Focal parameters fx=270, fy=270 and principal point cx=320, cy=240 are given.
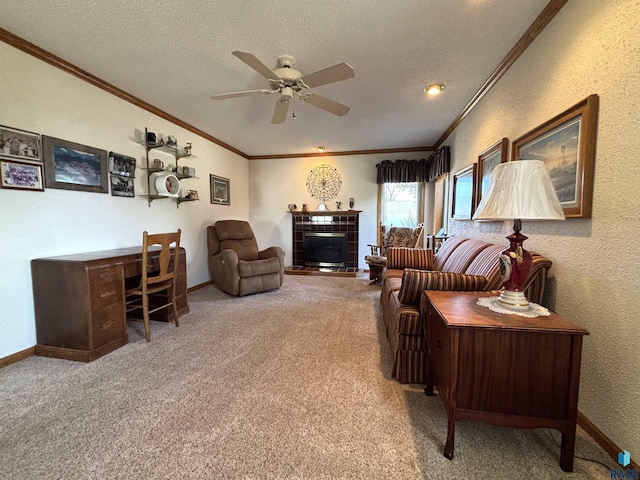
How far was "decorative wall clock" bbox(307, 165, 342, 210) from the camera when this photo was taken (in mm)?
5590

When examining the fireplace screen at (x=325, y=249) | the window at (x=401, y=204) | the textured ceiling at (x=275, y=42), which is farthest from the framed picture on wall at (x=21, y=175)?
the window at (x=401, y=204)

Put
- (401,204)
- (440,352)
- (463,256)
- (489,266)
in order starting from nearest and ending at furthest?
(440,352)
(489,266)
(463,256)
(401,204)

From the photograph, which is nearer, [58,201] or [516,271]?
[516,271]

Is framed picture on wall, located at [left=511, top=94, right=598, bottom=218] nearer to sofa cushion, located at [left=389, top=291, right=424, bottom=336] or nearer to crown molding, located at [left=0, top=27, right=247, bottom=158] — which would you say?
sofa cushion, located at [left=389, top=291, right=424, bottom=336]

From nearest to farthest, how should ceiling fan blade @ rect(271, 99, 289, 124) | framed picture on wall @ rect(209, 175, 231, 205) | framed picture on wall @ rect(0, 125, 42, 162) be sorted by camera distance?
1. framed picture on wall @ rect(0, 125, 42, 162)
2. ceiling fan blade @ rect(271, 99, 289, 124)
3. framed picture on wall @ rect(209, 175, 231, 205)

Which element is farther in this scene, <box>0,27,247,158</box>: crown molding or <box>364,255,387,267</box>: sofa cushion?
<box>364,255,387,267</box>: sofa cushion

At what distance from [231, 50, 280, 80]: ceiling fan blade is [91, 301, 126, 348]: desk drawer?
220 cm

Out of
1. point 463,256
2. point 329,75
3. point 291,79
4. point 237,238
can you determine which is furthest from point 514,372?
point 237,238

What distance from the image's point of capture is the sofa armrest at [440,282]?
1.72m

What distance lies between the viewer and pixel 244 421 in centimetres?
146

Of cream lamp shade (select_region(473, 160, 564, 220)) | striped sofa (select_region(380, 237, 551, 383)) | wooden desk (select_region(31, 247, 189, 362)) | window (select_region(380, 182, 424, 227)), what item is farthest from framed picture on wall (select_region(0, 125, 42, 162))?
window (select_region(380, 182, 424, 227))

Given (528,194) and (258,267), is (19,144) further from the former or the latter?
(528,194)

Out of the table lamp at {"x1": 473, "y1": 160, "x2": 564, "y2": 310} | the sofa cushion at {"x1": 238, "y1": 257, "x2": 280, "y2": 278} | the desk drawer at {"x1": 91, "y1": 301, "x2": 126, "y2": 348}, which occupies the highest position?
the table lamp at {"x1": 473, "y1": 160, "x2": 564, "y2": 310}

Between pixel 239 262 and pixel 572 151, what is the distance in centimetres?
348
